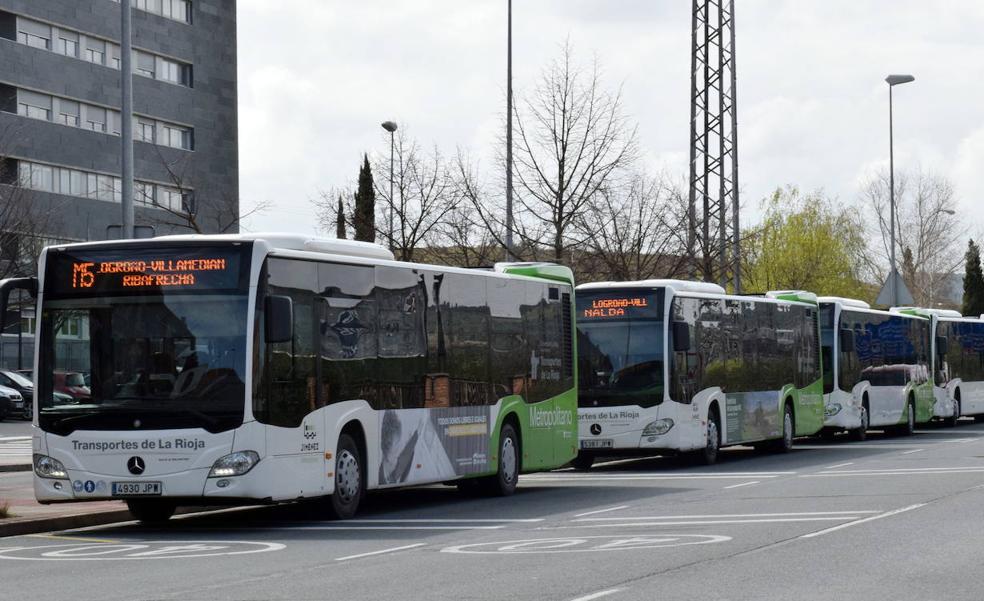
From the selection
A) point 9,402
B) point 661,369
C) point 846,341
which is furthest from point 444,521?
point 9,402

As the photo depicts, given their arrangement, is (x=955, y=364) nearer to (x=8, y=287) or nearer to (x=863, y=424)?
(x=863, y=424)

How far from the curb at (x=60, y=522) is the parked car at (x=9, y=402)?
32484mm

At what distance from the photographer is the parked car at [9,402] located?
161 feet

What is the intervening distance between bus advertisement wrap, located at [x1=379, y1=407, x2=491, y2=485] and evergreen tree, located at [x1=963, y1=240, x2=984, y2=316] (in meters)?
102

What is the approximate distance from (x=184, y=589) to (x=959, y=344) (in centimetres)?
3913

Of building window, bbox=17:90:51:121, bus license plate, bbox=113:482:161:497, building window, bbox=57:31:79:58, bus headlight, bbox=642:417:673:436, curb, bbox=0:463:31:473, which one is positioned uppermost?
building window, bbox=57:31:79:58

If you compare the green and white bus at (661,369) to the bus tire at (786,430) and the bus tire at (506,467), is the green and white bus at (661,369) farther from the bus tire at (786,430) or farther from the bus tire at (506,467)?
the bus tire at (506,467)

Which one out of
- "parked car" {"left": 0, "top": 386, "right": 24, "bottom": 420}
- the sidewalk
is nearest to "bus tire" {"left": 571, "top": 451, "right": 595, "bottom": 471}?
the sidewalk

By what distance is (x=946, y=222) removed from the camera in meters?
99.3

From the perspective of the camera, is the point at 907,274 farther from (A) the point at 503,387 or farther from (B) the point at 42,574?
(B) the point at 42,574

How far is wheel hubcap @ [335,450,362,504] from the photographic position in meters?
17.3

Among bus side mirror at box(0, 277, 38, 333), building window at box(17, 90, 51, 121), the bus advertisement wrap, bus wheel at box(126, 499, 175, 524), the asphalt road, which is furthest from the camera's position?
building window at box(17, 90, 51, 121)

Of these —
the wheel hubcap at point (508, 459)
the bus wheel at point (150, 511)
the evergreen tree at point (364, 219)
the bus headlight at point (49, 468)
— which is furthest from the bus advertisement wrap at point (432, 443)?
the evergreen tree at point (364, 219)

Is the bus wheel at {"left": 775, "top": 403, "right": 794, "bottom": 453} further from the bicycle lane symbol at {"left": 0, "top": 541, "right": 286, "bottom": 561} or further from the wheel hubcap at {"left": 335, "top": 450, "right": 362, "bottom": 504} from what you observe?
the bicycle lane symbol at {"left": 0, "top": 541, "right": 286, "bottom": 561}
